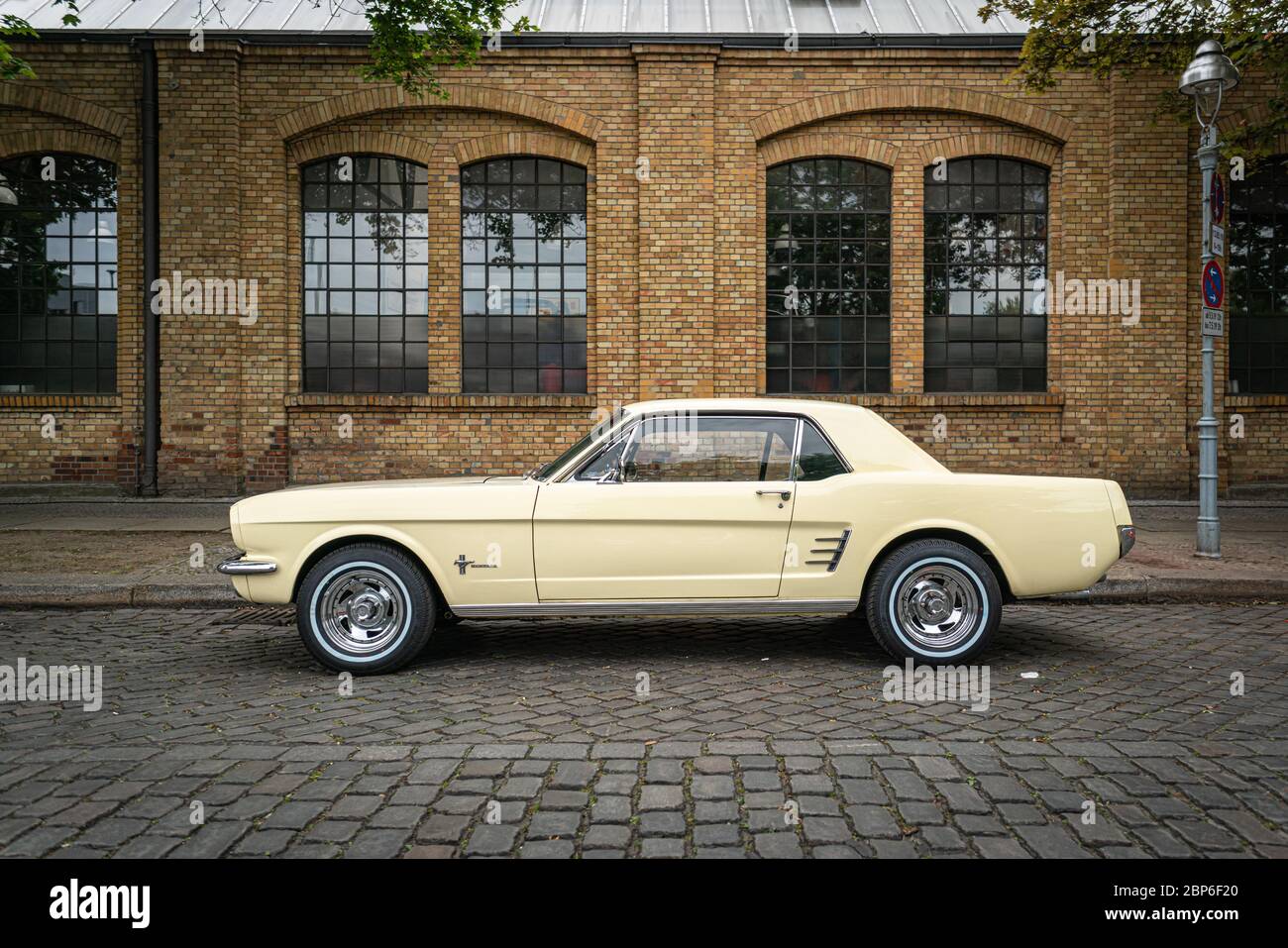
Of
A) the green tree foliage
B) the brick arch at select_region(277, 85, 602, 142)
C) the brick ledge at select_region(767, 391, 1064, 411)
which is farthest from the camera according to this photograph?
the brick ledge at select_region(767, 391, 1064, 411)

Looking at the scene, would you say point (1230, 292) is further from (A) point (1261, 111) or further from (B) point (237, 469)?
(B) point (237, 469)

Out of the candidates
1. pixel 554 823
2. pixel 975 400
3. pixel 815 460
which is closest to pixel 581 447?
pixel 815 460

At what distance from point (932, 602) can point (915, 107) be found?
9505mm

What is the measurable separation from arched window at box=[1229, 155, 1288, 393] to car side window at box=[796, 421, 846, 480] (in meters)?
10.4

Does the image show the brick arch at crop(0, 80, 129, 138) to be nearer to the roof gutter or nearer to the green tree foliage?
the roof gutter

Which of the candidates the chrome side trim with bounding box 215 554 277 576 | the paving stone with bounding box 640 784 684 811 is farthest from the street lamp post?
the chrome side trim with bounding box 215 554 277 576

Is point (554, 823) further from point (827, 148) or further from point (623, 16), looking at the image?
point (623, 16)

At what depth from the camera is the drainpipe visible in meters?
11.6

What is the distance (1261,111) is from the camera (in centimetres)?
1156

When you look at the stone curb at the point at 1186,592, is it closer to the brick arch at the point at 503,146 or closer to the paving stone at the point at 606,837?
the paving stone at the point at 606,837

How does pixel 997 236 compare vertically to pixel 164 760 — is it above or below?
above

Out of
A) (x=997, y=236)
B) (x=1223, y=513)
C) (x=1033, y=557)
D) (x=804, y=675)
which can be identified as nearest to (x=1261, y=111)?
(x=997, y=236)

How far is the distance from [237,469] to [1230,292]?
14194 millimetres

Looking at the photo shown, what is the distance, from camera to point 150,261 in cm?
1168
